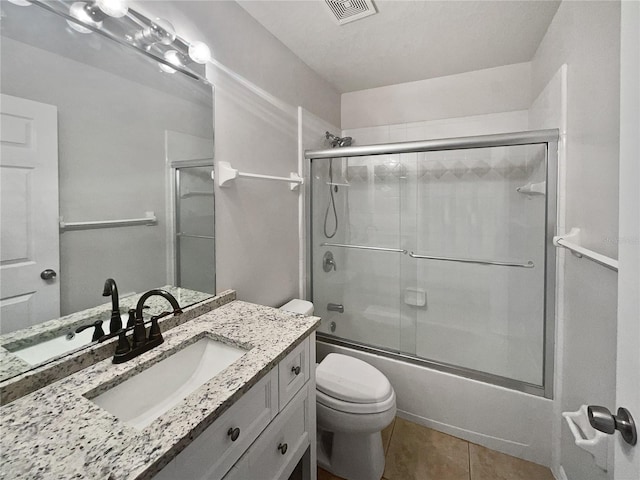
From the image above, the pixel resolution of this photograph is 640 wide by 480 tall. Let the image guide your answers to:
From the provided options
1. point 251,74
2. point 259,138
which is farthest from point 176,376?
point 251,74

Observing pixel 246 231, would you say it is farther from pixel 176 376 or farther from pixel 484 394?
pixel 484 394

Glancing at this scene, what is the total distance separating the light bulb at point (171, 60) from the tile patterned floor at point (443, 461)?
203 cm

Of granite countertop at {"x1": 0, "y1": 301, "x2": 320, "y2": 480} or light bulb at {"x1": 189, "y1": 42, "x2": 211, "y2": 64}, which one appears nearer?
granite countertop at {"x1": 0, "y1": 301, "x2": 320, "y2": 480}

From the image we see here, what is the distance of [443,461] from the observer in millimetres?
1512

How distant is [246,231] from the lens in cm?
155

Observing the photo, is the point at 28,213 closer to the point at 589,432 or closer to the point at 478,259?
the point at 589,432

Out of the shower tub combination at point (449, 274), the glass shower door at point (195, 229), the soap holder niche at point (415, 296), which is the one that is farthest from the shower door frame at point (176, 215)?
the soap holder niche at point (415, 296)

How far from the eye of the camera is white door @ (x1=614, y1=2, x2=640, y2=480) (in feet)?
1.43

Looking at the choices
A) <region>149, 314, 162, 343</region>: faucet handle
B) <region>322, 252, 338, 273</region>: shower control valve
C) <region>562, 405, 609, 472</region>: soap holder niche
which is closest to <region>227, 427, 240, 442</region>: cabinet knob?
<region>149, 314, 162, 343</region>: faucet handle

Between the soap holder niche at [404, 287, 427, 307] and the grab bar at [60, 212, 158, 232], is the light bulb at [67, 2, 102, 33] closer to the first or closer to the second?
the grab bar at [60, 212, 158, 232]

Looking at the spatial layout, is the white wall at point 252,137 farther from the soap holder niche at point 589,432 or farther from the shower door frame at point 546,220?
the soap holder niche at point 589,432

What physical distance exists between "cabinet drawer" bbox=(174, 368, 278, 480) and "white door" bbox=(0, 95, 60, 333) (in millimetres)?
599

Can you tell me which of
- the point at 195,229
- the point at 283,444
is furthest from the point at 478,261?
the point at 195,229

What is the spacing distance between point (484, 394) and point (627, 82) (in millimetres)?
1673
